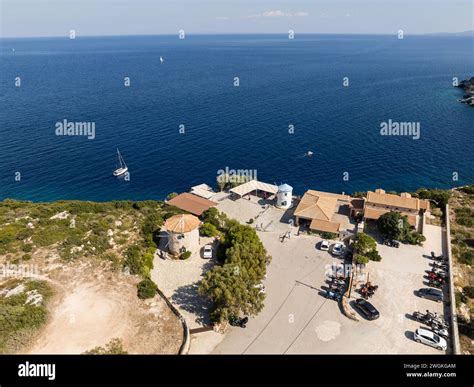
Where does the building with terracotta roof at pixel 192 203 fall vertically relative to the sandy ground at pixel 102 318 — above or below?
above

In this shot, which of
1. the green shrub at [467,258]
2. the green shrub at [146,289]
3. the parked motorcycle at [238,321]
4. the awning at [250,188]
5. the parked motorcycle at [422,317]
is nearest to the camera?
the parked motorcycle at [422,317]

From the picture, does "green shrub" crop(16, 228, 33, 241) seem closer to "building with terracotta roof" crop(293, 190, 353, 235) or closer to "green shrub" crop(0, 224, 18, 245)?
"green shrub" crop(0, 224, 18, 245)

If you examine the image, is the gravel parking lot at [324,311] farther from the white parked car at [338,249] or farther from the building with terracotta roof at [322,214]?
the building with terracotta roof at [322,214]

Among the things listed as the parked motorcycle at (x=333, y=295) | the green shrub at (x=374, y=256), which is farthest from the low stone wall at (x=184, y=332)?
the green shrub at (x=374, y=256)

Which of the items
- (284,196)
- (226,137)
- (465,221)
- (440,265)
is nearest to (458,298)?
(440,265)
